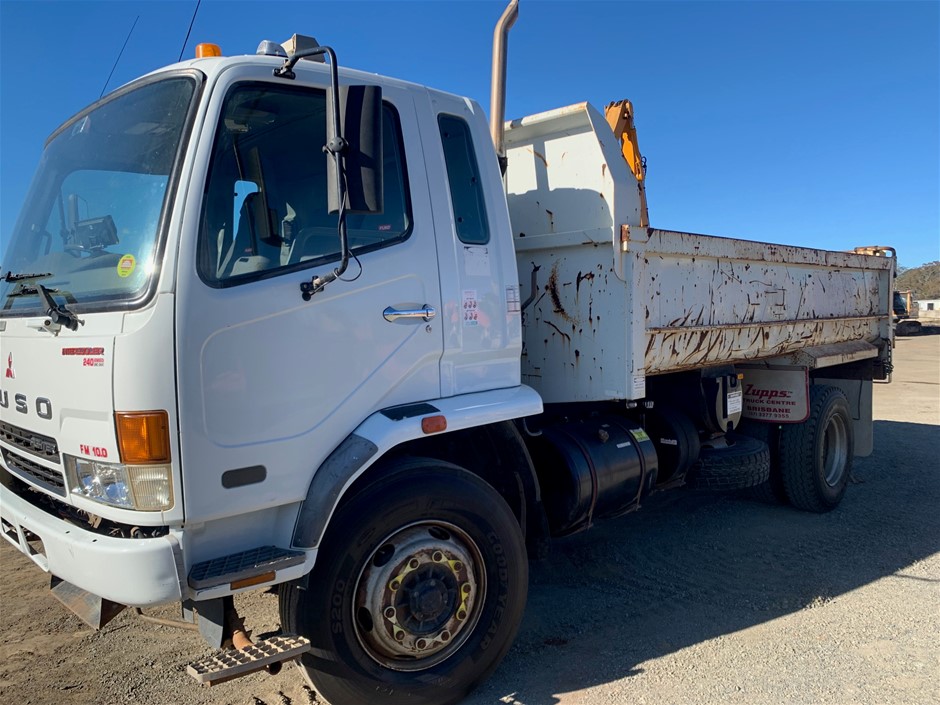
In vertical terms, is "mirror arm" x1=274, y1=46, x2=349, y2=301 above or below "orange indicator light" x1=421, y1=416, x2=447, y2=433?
above

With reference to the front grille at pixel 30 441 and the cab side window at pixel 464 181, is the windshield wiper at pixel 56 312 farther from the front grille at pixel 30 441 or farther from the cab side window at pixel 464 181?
the cab side window at pixel 464 181

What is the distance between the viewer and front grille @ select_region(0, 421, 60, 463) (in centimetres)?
264

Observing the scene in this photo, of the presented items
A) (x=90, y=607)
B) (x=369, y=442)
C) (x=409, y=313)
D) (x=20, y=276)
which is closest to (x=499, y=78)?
(x=409, y=313)

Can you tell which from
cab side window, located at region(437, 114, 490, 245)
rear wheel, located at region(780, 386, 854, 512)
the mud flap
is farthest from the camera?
rear wheel, located at region(780, 386, 854, 512)

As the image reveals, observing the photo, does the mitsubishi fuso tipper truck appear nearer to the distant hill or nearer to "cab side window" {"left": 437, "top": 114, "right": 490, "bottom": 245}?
"cab side window" {"left": 437, "top": 114, "right": 490, "bottom": 245}

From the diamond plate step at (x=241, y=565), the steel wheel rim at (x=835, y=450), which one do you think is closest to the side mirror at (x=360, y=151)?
the diamond plate step at (x=241, y=565)

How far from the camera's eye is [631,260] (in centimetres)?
386

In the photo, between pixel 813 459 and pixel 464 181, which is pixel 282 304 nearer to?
pixel 464 181

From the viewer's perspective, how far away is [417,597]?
2902 millimetres

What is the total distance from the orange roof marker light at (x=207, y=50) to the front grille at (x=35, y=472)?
1.73 m

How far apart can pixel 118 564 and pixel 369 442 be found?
0.95 metres

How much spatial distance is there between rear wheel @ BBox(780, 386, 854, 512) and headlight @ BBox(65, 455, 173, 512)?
5.09 m

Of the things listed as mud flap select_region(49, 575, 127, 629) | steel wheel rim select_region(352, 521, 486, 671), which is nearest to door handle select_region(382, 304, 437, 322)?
steel wheel rim select_region(352, 521, 486, 671)

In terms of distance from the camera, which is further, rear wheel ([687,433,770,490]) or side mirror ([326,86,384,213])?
rear wheel ([687,433,770,490])
